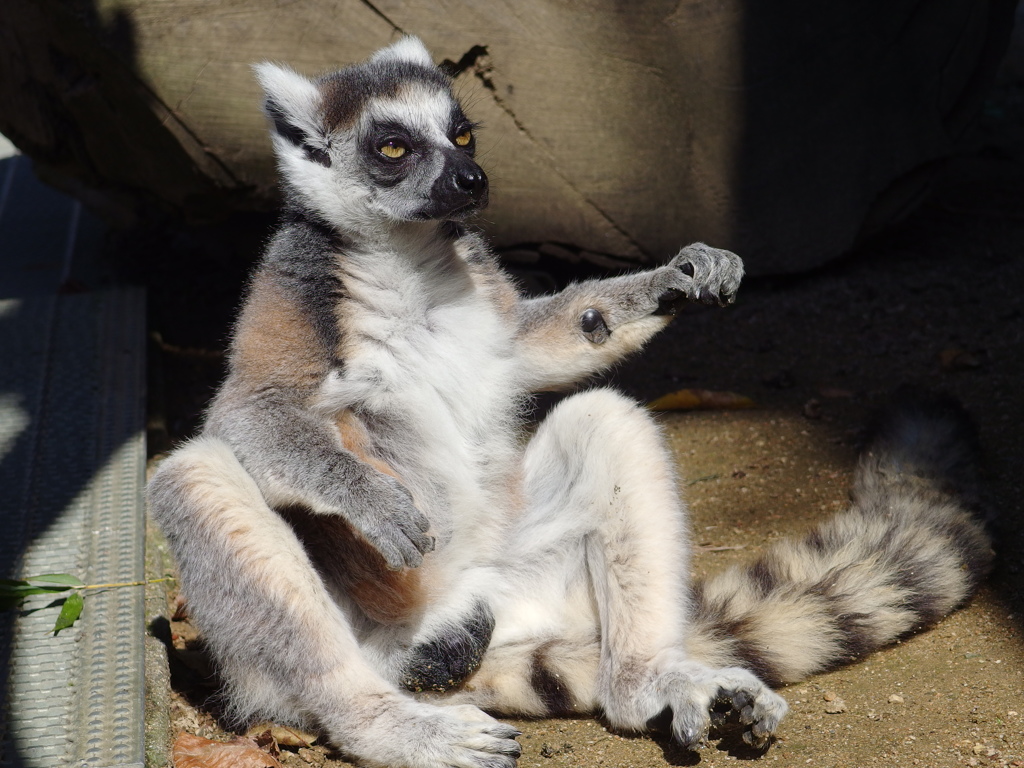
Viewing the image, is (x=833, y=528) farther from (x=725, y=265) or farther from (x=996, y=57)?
(x=996, y=57)

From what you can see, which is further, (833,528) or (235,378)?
(833,528)

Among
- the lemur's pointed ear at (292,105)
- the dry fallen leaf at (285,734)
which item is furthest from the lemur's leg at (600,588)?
the lemur's pointed ear at (292,105)

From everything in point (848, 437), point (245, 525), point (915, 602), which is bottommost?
point (848, 437)

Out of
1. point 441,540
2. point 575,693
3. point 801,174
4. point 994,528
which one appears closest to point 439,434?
point 441,540

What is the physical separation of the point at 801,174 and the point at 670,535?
3137 millimetres

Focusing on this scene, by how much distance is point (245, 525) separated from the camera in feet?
9.10

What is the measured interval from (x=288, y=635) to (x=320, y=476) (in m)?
0.43

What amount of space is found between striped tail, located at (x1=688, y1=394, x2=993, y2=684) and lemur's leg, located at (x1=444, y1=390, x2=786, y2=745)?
22 centimetres

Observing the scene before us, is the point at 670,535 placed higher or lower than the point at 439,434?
lower

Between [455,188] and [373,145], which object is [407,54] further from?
[455,188]

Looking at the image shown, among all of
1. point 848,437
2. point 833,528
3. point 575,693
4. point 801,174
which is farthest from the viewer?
point 801,174

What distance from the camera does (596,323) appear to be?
3.39m

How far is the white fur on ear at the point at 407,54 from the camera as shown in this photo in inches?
141

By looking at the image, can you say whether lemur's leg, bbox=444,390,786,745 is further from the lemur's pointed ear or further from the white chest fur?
the lemur's pointed ear
